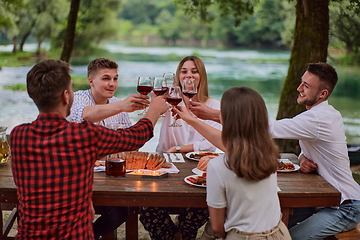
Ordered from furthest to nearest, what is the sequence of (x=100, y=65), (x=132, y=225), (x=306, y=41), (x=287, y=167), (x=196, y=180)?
(x=306, y=41) → (x=100, y=65) → (x=132, y=225) → (x=287, y=167) → (x=196, y=180)

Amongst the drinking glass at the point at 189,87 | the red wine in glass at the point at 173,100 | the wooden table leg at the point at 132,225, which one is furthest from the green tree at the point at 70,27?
the red wine in glass at the point at 173,100

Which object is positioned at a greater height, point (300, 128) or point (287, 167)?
point (300, 128)

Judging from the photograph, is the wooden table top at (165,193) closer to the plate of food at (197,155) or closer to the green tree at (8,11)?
the plate of food at (197,155)

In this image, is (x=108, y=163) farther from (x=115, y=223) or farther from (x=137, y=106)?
(x=115, y=223)

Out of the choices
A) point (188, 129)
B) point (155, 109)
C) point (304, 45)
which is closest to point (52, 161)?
point (155, 109)

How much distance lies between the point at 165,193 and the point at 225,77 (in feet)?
62.0

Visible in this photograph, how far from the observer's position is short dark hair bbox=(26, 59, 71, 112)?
187cm

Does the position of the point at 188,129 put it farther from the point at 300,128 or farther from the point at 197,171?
the point at 300,128

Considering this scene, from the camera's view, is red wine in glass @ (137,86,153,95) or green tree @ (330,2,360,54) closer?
red wine in glass @ (137,86,153,95)

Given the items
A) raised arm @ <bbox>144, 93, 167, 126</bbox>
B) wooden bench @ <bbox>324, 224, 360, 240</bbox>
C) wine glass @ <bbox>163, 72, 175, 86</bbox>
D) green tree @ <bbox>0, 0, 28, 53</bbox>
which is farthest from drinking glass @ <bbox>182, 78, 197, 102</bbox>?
green tree @ <bbox>0, 0, 28, 53</bbox>

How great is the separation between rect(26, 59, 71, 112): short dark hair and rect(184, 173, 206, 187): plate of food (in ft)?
3.09

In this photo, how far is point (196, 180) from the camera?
8.27 feet

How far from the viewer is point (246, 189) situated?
198cm

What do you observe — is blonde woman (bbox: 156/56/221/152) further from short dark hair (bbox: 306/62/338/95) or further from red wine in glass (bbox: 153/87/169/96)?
short dark hair (bbox: 306/62/338/95)
